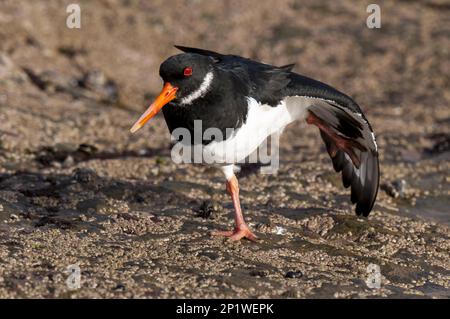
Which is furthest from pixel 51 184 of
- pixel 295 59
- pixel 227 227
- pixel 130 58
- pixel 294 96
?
pixel 295 59

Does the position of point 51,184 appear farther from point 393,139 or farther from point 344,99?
point 393,139

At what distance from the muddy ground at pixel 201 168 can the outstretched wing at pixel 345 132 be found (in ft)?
1.03

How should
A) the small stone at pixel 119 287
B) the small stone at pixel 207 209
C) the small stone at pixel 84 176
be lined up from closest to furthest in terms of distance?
the small stone at pixel 119 287, the small stone at pixel 207 209, the small stone at pixel 84 176

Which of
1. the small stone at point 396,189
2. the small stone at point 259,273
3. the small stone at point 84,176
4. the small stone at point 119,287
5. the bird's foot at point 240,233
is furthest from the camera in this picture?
the small stone at point 396,189

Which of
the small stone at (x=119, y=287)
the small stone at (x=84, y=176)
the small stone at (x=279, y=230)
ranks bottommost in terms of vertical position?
the small stone at (x=119, y=287)

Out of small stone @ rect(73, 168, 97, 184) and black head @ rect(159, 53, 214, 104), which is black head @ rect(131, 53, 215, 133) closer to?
black head @ rect(159, 53, 214, 104)

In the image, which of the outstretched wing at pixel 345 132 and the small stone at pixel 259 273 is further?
the outstretched wing at pixel 345 132

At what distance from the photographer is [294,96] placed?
255 inches

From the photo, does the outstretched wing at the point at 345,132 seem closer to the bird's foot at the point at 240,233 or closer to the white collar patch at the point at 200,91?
the white collar patch at the point at 200,91

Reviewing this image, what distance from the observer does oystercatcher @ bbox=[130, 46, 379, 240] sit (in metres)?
5.93

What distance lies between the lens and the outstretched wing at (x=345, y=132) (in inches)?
254

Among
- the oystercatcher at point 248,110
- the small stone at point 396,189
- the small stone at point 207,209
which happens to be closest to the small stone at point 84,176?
the small stone at point 207,209

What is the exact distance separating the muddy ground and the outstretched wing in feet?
1.03

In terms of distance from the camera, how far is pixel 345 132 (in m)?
7.11
